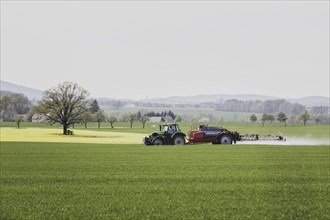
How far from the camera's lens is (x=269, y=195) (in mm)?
15898

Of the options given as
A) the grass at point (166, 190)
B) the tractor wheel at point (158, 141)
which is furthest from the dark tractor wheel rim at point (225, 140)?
the grass at point (166, 190)

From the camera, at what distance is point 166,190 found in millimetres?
16984

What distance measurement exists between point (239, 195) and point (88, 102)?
76.5 meters

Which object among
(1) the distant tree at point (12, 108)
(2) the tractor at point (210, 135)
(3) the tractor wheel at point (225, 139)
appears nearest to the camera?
(2) the tractor at point (210, 135)

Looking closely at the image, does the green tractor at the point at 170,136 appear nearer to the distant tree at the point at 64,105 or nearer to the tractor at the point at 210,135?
the tractor at the point at 210,135

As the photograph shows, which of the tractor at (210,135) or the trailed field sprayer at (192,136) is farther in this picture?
the tractor at (210,135)

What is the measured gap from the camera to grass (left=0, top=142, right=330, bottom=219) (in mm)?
13258

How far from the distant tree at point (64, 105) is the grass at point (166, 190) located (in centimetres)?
6015

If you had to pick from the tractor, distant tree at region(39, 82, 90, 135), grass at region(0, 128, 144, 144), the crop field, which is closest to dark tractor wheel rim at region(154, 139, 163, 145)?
the tractor

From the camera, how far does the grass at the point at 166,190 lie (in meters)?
13.3

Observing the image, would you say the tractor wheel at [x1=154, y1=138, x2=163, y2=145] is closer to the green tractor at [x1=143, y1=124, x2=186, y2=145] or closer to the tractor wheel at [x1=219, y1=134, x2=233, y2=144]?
the green tractor at [x1=143, y1=124, x2=186, y2=145]

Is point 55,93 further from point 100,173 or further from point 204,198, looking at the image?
point 204,198

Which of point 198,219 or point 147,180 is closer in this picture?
point 198,219

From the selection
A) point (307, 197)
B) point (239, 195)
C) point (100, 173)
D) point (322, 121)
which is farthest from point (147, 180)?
point (322, 121)
